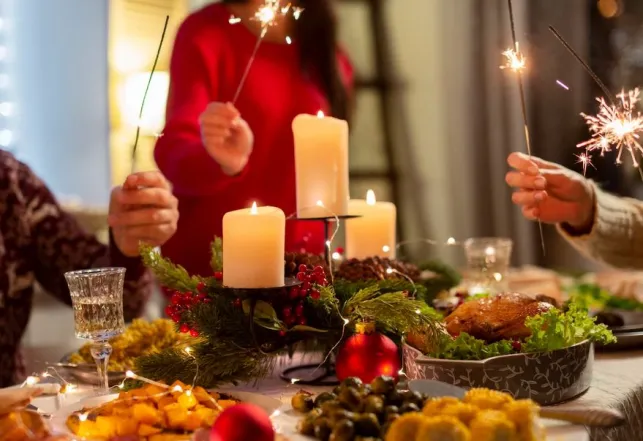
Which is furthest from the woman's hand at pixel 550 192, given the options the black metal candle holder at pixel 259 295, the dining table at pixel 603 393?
the black metal candle holder at pixel 259 295

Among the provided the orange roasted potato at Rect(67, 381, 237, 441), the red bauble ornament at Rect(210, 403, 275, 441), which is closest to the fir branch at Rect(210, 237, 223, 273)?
the orange roasted potato at Rect(67, 381, 237, 441)

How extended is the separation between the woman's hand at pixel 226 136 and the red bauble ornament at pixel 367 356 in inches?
21.4

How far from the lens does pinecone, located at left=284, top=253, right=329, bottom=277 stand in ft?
4.12

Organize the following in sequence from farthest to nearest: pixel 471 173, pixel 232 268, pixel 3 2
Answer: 1. pixel 3 2
2. pixel 471 173
3. pixel 232 268

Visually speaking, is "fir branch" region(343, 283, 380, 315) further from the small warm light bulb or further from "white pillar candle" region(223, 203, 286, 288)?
the small warm light bulb

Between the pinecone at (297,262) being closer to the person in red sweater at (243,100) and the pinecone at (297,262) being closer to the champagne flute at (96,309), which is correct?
the champagne flute at (96,309)

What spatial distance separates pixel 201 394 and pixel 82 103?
14.1ft

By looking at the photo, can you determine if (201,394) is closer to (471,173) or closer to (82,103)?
(471,173)

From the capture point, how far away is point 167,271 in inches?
51.0

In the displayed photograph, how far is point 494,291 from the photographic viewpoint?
171cm

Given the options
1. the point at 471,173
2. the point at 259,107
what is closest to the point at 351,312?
the point at 259,107

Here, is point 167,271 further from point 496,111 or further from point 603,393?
point 496,111

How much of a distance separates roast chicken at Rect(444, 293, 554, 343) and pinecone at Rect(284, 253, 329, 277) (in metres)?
0.25

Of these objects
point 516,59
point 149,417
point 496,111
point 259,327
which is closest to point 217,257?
point 259,327
